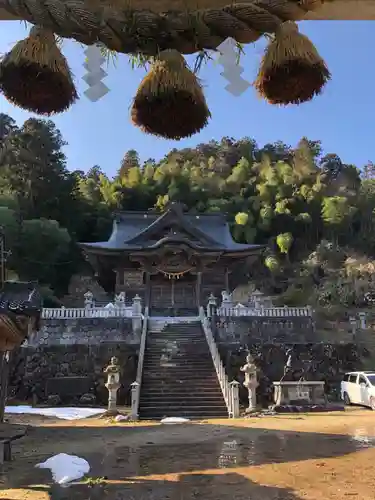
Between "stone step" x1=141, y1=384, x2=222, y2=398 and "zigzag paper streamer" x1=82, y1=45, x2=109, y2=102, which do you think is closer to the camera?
"zigzag paper streamer" x1=82, y1=45, x2=109, y2=102

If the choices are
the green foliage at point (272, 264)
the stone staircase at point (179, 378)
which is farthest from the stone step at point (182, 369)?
the green foliage at point (272, 264)

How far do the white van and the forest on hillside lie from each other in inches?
540

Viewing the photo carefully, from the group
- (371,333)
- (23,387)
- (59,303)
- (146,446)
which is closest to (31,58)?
(146,446)

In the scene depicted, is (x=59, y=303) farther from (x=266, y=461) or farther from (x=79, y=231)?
(x=266, y=461)

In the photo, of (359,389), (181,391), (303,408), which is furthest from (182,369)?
(359,389)

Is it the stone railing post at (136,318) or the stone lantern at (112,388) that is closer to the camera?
the stone lantern at (112,388)

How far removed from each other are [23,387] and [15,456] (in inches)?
409

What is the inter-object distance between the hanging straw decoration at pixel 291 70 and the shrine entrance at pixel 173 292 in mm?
22445

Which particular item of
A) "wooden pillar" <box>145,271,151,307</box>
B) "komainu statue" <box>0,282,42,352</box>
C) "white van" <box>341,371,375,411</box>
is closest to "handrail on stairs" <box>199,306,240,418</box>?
"white van" <box>341,371,375,411</box>

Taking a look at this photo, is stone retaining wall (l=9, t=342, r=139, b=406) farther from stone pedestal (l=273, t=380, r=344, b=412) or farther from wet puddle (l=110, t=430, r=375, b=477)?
wet puddle (l=110, t=430, r=375, b=477)

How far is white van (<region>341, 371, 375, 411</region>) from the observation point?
14.1 m

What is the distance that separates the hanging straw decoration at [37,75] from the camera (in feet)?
5.74

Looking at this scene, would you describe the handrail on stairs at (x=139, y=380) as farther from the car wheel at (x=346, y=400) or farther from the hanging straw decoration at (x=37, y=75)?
the hanging straw decoration at (x=37, y=75)

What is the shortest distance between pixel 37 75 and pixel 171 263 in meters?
22.8
